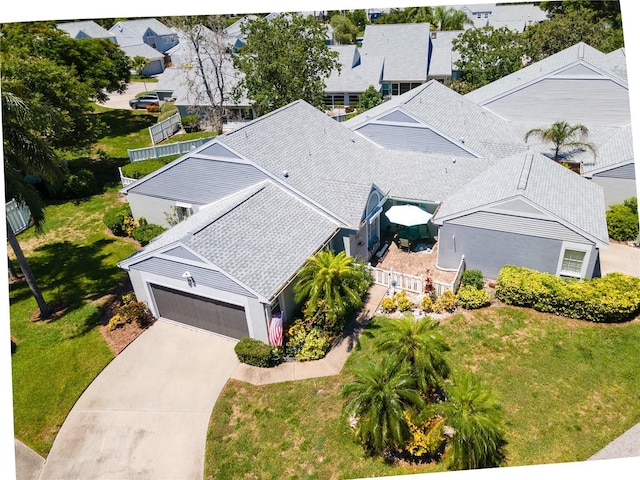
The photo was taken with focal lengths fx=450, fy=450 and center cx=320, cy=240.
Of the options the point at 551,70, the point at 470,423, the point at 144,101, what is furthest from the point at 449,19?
the point at 470,423

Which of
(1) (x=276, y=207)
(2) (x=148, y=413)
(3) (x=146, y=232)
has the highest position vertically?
(1) (x=276, y=207)

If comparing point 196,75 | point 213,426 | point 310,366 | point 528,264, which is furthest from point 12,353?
point 196,75

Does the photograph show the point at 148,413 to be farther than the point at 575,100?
No

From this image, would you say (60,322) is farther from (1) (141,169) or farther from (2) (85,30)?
(2) (85,30)

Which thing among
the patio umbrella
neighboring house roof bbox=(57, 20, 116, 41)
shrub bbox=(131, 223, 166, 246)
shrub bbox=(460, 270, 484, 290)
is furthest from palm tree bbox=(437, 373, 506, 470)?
neighboring house roof bbox=(57, 20, 116, 41)

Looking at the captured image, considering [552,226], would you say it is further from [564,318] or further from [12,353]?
[12,353]

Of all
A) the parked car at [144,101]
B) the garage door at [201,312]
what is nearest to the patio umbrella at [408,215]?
the garage door at [201,312]
